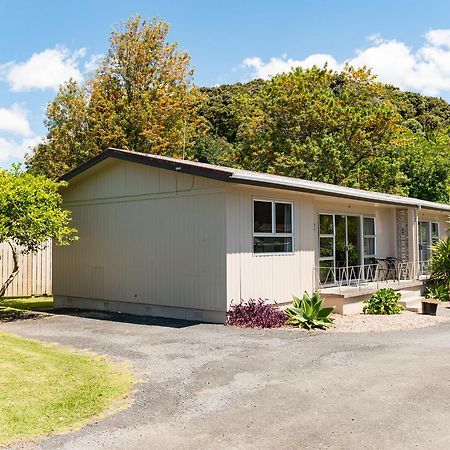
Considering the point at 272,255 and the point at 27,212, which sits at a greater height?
the point at 27,212

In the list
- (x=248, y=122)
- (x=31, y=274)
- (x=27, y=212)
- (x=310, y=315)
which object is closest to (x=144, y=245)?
(x=27, y=212)

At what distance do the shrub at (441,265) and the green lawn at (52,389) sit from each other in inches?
521

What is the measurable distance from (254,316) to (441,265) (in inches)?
364

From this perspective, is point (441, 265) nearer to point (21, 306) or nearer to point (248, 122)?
point (21, 306)

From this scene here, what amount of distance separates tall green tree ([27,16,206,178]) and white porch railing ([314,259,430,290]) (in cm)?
1172

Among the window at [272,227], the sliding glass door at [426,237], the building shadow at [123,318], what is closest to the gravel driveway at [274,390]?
the building shadow at [123,318]

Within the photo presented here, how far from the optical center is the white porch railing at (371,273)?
15.1 metres

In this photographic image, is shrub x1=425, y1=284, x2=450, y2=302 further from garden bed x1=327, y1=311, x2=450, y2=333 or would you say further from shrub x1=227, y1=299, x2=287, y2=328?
shrub x1=227, y1=299, x2=287, y2=328

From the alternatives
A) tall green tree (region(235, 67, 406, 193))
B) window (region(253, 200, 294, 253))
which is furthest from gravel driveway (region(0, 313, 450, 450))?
tall green tree (region(235, 67, 406, 193))

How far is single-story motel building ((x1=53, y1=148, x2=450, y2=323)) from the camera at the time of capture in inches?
456

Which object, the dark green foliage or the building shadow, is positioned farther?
the dark green foliage

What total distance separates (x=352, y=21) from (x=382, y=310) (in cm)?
940

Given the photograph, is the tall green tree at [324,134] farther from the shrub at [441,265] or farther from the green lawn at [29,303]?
the green lawn at [29,303]

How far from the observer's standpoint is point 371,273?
1720cm
